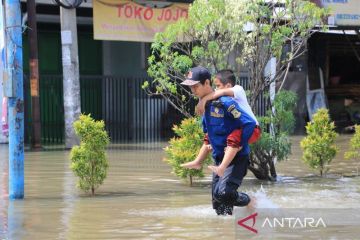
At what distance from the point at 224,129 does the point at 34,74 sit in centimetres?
1073

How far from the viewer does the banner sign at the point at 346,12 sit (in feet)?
65.5

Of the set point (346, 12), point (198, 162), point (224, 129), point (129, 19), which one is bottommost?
point (198, 162)

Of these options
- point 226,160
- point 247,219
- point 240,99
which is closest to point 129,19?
point 247,219

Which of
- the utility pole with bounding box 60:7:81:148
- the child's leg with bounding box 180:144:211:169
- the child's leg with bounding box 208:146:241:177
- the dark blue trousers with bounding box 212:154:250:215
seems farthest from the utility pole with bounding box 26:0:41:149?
the child's leg with bounding box 208:146:241:177

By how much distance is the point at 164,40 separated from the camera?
10.6 meters

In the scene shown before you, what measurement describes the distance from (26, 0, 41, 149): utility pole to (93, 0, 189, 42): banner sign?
2029 mm

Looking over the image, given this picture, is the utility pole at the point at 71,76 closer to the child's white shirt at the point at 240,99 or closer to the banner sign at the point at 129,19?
the banner sign at the point at 129,19

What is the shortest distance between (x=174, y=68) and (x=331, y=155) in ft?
10.8

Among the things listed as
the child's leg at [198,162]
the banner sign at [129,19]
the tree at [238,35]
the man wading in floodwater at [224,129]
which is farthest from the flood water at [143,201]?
the banner sign at [129,19]

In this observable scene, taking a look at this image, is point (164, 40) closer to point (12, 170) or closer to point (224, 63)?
point (224, 63)

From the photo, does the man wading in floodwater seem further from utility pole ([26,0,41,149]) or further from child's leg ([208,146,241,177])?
utility pole ([26,0,41,149])

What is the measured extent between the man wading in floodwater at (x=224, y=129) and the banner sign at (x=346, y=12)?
47.2ft

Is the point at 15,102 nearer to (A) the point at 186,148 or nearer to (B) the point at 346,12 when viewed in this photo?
(A) the point at 186,148

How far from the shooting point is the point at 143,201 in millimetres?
8922
